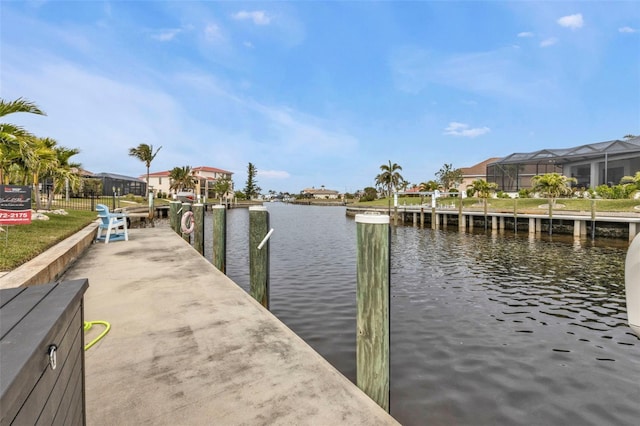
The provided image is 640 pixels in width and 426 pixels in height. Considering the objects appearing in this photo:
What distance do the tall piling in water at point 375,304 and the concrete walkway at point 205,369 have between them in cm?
28

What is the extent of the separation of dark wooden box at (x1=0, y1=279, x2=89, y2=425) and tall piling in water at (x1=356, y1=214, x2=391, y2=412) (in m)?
2.17

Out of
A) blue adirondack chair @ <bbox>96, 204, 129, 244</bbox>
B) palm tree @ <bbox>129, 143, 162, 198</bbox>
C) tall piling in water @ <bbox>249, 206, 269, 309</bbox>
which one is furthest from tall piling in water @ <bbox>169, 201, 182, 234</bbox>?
palm tree @ <bbox>129, 143, 162, 198</bbox>

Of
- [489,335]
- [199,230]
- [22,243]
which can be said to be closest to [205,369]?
[489,335]

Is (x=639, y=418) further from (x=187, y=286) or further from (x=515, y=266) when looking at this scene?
(x=515, y=266)

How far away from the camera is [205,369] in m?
3.11

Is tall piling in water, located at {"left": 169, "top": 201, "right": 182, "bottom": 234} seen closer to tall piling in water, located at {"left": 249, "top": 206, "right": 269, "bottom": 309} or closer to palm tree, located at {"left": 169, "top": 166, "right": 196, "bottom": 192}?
tall piling in water, located at {"left": 249, "top": 206, "right": 269, "bottom": 309}

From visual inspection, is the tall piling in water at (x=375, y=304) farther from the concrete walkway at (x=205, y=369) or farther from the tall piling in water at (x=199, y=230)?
the tall piling in water at (x=199, y=230)

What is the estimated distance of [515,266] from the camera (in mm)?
13258

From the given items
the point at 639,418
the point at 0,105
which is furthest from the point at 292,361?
the point at 0,105

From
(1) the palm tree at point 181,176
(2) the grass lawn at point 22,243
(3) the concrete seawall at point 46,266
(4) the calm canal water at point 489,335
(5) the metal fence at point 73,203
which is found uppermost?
(1) the palm tree at point 181,176

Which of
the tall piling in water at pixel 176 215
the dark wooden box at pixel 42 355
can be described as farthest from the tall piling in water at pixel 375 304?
the tall piling in water at pixel 176 215

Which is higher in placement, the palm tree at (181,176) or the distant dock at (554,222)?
the palm tree at (181,176)

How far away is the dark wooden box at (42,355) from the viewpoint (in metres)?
Result: 1.09

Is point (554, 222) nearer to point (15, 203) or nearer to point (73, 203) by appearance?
point (15, 203)
